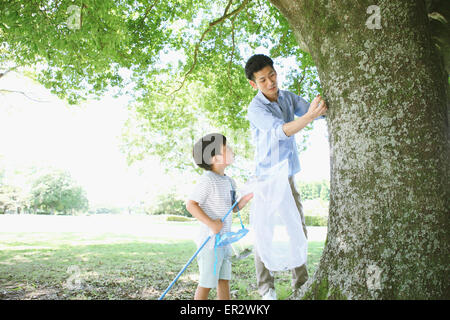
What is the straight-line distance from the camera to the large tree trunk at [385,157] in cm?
175

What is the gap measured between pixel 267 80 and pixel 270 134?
50 centimetres

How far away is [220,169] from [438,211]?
1541mm

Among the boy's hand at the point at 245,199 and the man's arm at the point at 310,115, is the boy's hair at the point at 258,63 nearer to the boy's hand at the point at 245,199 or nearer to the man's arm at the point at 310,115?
the man's arm at the point at 310,115

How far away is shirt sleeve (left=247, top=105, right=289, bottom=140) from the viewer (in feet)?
7.52

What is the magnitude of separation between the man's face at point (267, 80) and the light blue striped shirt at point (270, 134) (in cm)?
6

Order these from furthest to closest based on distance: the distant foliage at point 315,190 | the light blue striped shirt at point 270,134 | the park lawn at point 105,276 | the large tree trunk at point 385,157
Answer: the distant foliage at point 315,190, the park lawn at point 105,276, the light blue striped shirt at point 270,134, the large tree trunk at point 385,157

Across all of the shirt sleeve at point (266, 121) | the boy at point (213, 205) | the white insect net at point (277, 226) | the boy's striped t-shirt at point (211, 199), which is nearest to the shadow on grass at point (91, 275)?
the boy at point (213, 205)

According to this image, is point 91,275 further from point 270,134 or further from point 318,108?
point 318,108

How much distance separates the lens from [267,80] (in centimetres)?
272

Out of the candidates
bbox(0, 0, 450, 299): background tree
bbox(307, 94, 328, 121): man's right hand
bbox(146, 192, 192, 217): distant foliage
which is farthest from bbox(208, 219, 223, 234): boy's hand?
bbox(146, 192, 192, 217): distant foliage

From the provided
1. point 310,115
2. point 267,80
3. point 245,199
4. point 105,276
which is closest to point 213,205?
point 245,199

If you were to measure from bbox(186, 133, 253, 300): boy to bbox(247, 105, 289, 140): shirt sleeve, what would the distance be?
0.34 m
